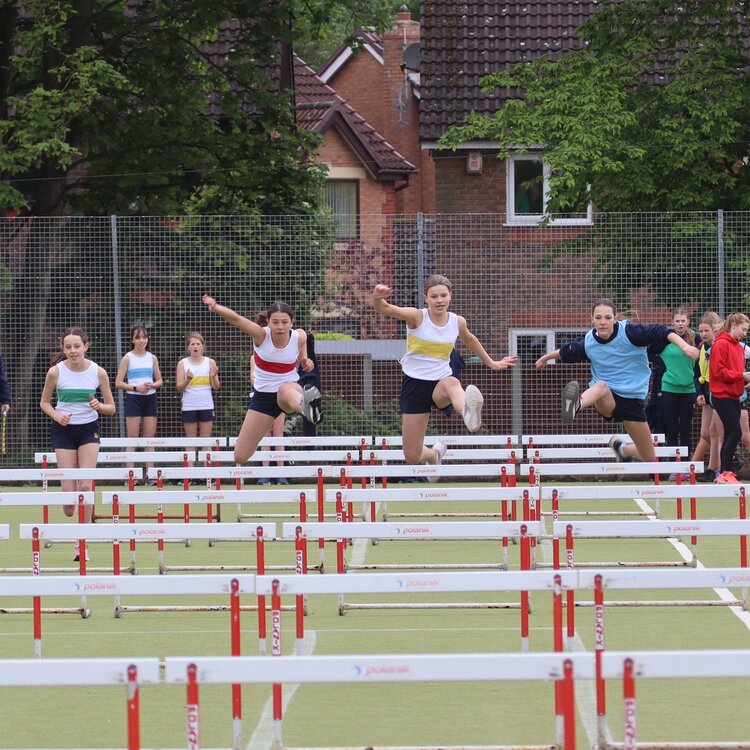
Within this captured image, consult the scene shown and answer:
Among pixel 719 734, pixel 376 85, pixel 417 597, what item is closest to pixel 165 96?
pixel 417 597

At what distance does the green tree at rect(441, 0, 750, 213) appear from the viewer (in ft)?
62.6

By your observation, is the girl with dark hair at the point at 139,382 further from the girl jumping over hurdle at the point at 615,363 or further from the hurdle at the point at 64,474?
the girl jumping over hurdle at the point at 615,363

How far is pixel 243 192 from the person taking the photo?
21.0 m

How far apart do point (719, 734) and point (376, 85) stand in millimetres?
37040

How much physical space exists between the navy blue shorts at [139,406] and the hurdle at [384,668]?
1324 centimetres

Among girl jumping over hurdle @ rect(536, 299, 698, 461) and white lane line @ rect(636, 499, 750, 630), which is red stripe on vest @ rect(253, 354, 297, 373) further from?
white lane line @ rect(636, 499, 750, 630)

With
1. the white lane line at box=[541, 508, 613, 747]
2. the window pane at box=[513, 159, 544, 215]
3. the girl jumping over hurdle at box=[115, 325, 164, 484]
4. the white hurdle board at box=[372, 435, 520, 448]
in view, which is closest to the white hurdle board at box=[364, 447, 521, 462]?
the white hurdle board at box=[372, 435, 520, 448]

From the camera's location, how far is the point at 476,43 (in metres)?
A: 27.2

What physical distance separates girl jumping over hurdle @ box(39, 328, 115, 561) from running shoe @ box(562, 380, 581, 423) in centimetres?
370

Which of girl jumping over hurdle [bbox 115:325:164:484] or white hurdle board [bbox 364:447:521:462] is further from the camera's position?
girl jumping over hurdle [bbox 115:325:164:484]

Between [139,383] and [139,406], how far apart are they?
443 millimetres

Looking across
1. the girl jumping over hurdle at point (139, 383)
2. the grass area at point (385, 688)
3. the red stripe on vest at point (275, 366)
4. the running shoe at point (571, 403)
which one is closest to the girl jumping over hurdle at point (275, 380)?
the red stripe on vest at point (275, 366)

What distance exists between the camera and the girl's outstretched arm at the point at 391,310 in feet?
34.7

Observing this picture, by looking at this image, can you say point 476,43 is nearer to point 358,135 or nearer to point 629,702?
point 358,135
